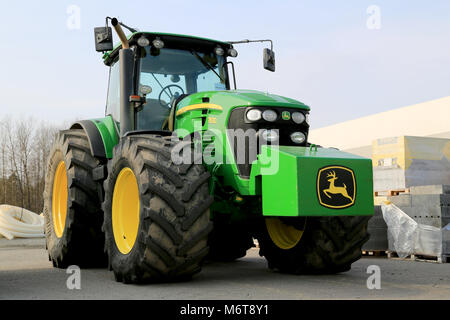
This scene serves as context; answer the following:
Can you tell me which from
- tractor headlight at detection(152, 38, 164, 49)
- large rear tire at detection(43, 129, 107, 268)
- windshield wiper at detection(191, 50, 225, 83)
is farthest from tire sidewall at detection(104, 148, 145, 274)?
windshield wiper at detection(191, 50, 225, 83)

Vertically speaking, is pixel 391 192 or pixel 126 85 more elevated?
pixel 126 85

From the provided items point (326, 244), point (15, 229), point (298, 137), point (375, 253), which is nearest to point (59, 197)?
point (298, 137)

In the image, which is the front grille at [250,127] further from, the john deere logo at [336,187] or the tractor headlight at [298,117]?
the john deere logo at [336,187]

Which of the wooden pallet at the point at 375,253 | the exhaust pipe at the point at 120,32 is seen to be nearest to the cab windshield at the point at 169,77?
the exhaust pipe at the point at 120,32

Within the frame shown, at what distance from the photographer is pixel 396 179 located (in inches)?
414

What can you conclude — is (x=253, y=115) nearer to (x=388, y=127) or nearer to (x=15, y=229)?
(x=15, y=229)

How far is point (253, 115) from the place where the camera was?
576cm

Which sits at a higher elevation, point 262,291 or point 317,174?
point 317,174

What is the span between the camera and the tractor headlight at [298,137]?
5949 mm

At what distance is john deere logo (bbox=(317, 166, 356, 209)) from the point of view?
5.05 metres

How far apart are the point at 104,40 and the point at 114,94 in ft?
4.80
